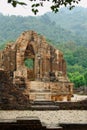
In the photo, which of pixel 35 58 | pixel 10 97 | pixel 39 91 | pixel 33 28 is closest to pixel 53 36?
pixel 33 28

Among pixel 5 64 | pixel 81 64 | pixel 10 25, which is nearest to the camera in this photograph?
pixel 5 64

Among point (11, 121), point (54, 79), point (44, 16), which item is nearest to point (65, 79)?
point (54, 79)

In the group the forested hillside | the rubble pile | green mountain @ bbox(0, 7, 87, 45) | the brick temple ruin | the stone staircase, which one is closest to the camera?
the rubble pile

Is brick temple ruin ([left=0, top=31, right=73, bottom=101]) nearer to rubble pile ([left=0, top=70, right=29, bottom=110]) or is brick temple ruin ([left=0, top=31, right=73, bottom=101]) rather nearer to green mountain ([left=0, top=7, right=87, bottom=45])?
rubble pile ([left=0, top=70, right=29, bottom=110])

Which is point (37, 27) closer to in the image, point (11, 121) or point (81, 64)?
point (81, 64)

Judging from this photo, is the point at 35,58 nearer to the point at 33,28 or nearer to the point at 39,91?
the point at 39,91

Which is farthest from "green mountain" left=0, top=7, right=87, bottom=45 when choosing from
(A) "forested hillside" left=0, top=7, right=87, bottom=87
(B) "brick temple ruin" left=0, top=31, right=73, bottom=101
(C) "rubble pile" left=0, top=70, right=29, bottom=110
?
(C) "rubble pile" left=0, top=70, right=29, bottom=110

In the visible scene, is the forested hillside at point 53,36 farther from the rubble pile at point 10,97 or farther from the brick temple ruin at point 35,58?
the rubble pile at point 10,97

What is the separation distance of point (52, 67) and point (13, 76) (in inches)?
191

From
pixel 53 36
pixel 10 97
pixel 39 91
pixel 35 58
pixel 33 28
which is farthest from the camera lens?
pixel 33 28

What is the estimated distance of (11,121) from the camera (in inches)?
388

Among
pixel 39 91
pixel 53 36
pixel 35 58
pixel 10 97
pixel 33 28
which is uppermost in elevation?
pixel 33 28

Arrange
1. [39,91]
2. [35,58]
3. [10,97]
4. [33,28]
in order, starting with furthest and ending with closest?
[33,28]
[35,58]
[39,91]
[10,97]

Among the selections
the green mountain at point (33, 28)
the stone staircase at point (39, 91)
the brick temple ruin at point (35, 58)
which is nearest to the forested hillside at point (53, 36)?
the green mountain at point (33, 28)
